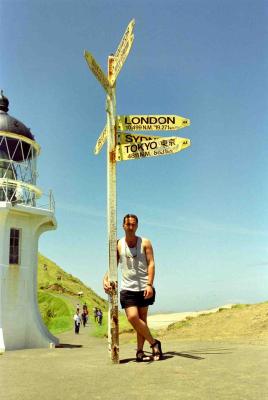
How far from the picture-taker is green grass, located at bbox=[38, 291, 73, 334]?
104 feet

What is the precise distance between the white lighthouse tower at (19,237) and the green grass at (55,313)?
14.1 m

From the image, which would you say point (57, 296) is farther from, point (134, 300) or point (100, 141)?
point (134, 300)

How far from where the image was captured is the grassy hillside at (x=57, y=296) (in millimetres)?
32834

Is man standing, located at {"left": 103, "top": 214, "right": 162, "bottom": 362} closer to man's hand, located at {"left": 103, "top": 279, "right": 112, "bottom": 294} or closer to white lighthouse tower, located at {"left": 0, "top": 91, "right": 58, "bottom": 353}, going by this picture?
man's hand, located at {"left": 103, "top": 279, "right": 112, "bottom": 294}

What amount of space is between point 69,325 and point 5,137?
758 inches

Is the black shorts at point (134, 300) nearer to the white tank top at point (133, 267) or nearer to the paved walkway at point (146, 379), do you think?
the white tank top at point (133, 267)

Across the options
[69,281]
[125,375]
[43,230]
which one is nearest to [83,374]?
[125,375]

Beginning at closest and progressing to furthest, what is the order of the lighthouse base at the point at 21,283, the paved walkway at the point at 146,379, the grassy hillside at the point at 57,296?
the paved walkway at the point at 146,379 < the lighthouse base at the point at 21,283 < the grassy hillside at the point at 57,296

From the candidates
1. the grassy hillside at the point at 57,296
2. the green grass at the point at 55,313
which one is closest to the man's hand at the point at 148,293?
the green grass at the point at 55,313

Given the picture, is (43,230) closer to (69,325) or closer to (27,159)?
(27,159)

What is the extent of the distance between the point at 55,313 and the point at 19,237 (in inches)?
788

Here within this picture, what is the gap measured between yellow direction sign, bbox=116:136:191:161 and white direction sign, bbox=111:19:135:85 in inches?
47.1

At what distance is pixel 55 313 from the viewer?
34.8 metres

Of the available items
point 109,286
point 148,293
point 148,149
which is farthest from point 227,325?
point 148,149
